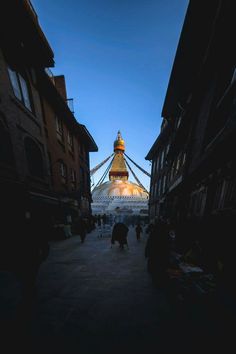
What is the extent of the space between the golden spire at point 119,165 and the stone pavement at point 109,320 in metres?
45.6

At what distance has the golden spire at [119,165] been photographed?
4880cm

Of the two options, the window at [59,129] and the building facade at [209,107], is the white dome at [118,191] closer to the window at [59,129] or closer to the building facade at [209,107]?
the window at [59,129]

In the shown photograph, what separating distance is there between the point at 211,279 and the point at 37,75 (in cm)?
1190

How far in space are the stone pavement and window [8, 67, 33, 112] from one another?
313 inches

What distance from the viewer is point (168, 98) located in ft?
26.8

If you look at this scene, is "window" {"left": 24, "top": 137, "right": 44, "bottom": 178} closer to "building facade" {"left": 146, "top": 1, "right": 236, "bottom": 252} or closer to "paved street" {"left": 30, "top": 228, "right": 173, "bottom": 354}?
"paved street" {"left": 30, "top": 228, "right": 173, "bottom": 354}

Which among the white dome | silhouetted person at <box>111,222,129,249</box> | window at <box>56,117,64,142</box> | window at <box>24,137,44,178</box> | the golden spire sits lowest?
silhouetted person at <box>111,222,129,249</box>

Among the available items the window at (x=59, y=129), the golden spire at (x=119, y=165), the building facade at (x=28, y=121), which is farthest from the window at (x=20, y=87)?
the golden spire at (x=119, y=165)

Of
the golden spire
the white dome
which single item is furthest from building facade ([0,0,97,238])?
the golden spire

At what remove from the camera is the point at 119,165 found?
4972 cm

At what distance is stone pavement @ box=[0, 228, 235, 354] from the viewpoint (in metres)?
1.68

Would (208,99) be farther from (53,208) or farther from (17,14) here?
(53,208)

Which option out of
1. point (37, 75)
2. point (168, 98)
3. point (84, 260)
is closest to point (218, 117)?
point (168, 98)

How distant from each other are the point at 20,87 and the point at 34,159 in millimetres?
3632
